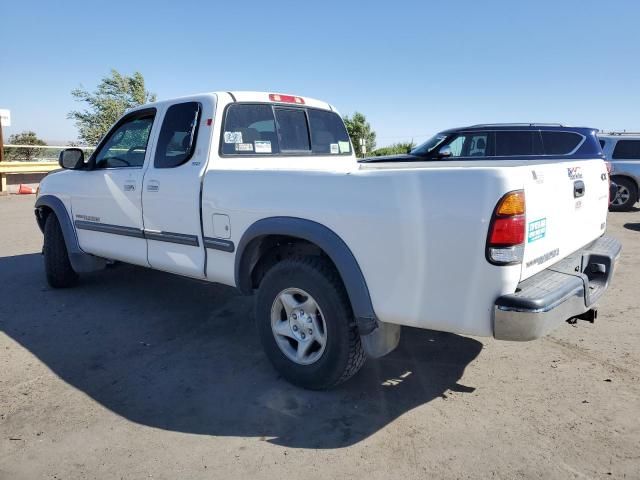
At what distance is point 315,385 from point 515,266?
1485 millimetres

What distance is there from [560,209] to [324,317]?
1502 mm

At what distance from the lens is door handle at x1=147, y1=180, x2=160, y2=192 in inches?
162

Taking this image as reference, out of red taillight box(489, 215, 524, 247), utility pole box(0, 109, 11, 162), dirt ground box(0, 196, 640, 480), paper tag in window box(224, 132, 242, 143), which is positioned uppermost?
utility pole box(0, 109, 11, 162)

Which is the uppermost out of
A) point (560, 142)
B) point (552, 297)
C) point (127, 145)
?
point (127, 145)

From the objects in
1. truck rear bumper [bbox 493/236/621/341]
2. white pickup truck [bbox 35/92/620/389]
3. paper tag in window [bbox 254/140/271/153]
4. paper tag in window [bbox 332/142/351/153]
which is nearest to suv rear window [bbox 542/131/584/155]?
paper tag in window [bbox 332/142/351/153]

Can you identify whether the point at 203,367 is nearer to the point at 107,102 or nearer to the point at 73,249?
the point at 73,249

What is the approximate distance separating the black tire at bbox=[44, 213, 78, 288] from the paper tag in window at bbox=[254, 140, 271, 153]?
2.77m

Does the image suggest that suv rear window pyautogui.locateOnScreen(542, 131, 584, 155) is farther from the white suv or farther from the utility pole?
the utility pole

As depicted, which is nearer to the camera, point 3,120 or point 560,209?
point 560,209

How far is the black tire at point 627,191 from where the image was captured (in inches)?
457

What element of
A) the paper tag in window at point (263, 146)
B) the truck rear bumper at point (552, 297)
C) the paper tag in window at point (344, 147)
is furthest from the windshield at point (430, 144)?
the truck rear bumper at point (552, 297)

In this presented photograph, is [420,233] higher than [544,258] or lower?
higher

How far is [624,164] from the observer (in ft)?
37.8


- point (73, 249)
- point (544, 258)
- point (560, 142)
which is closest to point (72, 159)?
point (73, 249)
